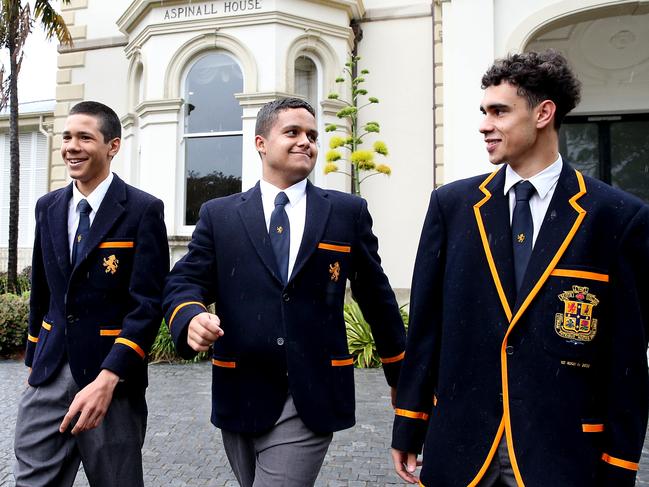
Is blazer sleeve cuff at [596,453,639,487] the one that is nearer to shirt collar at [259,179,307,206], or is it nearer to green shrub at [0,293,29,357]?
shirt collar at [259,179,307,206]

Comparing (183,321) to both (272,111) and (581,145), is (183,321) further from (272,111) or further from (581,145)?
(581,145)

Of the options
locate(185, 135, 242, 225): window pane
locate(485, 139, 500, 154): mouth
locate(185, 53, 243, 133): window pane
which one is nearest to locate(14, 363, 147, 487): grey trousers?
locate(485, 139, 500, 154): mouth

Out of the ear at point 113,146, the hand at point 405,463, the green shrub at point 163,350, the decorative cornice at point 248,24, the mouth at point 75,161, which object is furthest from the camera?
the decorative cornice at point 248,24

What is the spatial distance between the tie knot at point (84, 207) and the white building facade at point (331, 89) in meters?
6.72

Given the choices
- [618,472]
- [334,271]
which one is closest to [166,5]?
[334,271]

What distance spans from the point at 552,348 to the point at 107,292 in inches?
69.6

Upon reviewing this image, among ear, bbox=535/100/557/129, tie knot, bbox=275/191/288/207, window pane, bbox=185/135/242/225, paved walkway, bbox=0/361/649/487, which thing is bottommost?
paved walkway, bbox=0/361/649/487

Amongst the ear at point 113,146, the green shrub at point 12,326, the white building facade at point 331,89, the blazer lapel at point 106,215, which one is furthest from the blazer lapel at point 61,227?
the green shrub at point 12,326

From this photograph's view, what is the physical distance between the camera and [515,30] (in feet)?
26.8

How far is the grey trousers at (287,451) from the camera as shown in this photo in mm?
2295

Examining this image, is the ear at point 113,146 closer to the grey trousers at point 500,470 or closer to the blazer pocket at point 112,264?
the blazer pocket at point 112,264

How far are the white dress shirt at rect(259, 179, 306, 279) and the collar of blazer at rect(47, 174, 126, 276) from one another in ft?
2.08

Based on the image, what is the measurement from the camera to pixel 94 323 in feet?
8.39

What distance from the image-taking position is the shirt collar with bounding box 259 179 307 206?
8.63 ft
